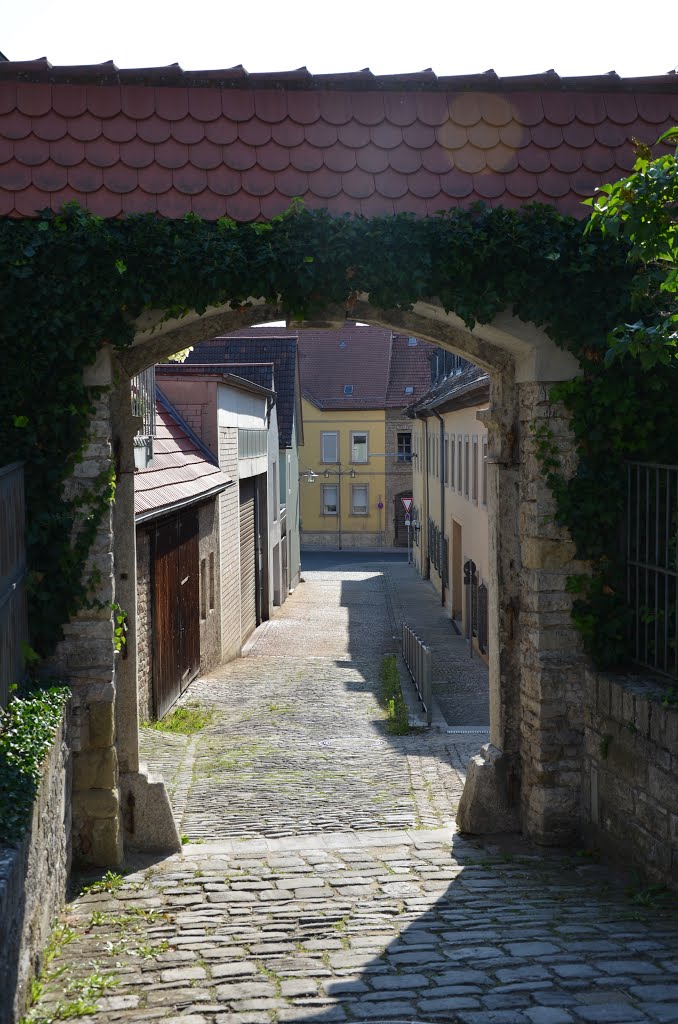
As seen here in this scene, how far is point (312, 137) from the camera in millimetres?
7574

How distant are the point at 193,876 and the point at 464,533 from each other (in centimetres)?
1729

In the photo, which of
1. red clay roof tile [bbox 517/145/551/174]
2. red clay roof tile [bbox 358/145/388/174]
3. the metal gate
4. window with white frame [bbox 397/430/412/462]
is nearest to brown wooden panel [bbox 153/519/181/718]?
the metal gate

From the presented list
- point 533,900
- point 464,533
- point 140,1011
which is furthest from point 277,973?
point 464,533

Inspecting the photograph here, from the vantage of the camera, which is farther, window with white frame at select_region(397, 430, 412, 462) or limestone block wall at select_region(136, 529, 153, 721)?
window with white frame at select_region(397, 430, 412, 462)

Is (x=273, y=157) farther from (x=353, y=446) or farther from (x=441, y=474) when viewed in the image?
(x=353, y=446)

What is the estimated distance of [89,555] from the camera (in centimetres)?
726

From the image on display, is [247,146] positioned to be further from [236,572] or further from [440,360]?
[440,360]

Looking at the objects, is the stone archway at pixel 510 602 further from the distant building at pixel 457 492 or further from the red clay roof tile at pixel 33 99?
the distant building at pixel 457 492

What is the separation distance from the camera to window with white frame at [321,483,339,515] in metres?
50.3

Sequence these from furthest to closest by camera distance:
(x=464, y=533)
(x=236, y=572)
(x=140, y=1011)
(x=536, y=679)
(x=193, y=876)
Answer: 1. (x=464, y=533)
2. (x=236, y=572)
3. (x=536, y=679)
4. (x=193, y=876)
5. (x=140, y=1011)

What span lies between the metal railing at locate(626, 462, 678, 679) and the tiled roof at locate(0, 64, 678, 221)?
1896mm

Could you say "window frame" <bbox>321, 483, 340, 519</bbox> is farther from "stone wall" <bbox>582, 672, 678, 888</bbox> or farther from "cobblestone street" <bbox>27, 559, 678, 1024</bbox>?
"stone wall" <bbox>582, 672, 678, 888</bbox>

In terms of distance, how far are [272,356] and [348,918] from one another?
973 inches

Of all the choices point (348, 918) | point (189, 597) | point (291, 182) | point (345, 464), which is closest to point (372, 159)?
point (291, 182)
